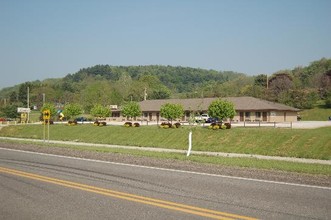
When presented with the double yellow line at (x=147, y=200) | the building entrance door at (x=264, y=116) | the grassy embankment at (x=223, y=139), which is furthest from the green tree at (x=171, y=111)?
the double yellow line at (x=147, y=200)

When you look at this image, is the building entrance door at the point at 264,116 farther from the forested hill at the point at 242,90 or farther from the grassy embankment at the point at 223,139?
the grassy embankment at the point at 223,139

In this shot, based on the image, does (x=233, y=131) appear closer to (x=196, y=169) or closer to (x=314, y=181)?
(x=196, y=169)

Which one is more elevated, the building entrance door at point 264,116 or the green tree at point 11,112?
the green tree at point 11,112

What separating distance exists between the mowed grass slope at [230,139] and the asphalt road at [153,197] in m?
18.4

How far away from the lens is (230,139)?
36.3 m

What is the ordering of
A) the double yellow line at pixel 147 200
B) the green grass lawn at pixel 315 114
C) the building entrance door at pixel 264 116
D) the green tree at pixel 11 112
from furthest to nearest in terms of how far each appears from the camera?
1. the green tree at pixel 11 112
2. the green grass lawn at pixel 315 114
3. the building entrance door at pixel 264 116
4. the double yellow line at pixel 147 200

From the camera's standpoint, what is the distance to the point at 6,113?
101 meters

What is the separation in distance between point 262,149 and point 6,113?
282 feet

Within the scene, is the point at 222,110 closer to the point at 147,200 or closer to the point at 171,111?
the point at 171,111

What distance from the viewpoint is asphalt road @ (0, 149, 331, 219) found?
7.71 m

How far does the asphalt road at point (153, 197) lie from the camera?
303 inches

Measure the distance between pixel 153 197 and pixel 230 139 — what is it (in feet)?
91.7

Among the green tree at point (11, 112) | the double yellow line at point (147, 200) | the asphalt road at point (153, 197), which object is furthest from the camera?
the green tree at point (11, 112)

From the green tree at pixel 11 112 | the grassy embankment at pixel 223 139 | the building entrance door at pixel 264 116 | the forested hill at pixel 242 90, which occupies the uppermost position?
the forested hill at pixel 242 90
